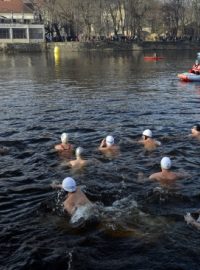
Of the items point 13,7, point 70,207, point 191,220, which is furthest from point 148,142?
point 13,7

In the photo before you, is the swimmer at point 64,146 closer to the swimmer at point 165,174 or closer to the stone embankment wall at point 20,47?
the swimmer at point 165,174

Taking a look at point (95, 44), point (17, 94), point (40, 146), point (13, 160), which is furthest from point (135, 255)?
point (95, 44)

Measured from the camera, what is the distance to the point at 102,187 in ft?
50.1

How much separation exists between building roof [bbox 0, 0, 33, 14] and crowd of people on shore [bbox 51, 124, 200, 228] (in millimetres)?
106762

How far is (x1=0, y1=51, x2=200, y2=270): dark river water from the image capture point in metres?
11.2

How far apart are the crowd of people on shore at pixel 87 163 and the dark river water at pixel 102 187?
0.87 ft

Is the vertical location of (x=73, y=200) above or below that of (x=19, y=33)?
below

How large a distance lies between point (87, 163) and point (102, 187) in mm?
2390

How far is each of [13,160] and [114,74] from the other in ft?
112

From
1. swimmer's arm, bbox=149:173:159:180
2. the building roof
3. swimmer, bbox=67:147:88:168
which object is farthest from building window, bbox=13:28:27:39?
swimmer's arm, bbox=149:173:159:180

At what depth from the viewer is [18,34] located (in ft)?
349

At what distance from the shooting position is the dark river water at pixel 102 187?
1120cm

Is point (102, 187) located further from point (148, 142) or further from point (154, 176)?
point (148, 142)

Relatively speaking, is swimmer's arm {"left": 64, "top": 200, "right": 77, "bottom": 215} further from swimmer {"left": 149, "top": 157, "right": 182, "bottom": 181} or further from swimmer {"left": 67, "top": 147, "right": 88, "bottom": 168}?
swimmer {"left": 67, "top": 147, "right": 88, "bottom": 168}
